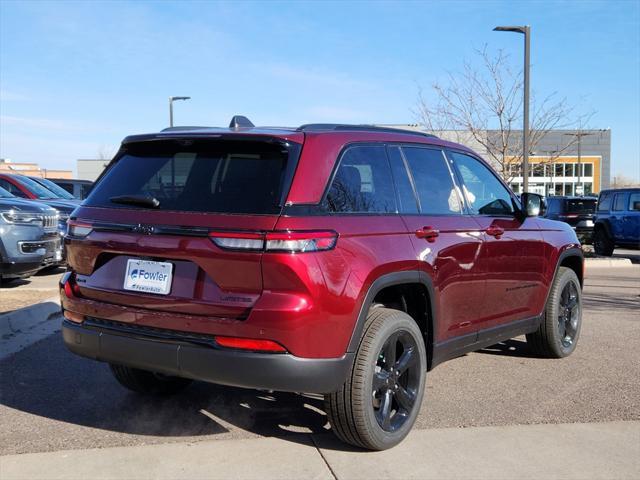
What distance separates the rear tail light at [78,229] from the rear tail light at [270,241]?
91cm

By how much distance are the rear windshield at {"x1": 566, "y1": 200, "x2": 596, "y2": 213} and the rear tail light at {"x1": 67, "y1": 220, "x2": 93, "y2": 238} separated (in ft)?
58.9

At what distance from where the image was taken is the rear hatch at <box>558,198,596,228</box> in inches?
754

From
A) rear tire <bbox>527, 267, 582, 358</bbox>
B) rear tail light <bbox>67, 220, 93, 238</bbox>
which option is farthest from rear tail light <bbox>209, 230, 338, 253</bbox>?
rear tire <bbox>527, 267, 582, 358</bbox>

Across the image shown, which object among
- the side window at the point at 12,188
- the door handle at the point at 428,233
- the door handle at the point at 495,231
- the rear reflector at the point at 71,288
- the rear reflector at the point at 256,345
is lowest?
the rear reflector at the point at 256,345

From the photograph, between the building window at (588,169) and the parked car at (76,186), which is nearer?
the parked car at (76,186)

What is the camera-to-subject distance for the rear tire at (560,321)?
18.8 feet

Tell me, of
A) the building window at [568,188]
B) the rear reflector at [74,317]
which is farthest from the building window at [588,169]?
the rear reflector at [74,317]

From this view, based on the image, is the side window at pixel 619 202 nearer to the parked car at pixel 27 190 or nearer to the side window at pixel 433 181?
the parked car at pixel 27 190

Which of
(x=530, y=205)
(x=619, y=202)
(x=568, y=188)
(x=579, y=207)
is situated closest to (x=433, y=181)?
(x=530, y=205)

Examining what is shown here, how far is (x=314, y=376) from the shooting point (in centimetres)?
324

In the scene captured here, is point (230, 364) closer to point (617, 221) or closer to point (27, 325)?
point (27, 325)

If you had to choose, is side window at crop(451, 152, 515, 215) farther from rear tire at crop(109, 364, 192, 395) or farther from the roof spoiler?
rear tire at crop(109, 364, 192, 395)

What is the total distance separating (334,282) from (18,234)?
6909 mm

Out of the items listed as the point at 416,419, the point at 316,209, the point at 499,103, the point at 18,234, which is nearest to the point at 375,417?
the point at 416,419
